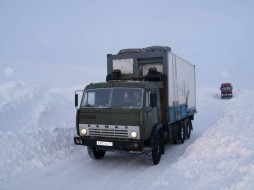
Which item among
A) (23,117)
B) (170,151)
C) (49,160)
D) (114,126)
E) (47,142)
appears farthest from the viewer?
(23,117)

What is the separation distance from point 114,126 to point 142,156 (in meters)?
2.43

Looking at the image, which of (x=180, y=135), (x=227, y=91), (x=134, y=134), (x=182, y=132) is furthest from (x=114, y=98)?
(x=227, y=91)

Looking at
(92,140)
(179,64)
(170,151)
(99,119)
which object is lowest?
(170,151)

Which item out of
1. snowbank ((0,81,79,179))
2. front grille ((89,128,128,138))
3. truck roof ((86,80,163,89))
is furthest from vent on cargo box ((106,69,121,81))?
snowbank ((0,81,79,179))

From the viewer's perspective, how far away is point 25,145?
9.75m

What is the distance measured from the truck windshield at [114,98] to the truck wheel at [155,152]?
4.32 feet

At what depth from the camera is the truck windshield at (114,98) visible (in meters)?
8.76

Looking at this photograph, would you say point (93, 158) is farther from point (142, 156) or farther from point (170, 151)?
point (170, 151)

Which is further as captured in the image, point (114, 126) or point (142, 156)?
point (142, 156)

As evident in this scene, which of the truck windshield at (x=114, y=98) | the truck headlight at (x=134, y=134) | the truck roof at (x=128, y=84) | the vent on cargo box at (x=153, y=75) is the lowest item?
the truck headlight at (x=134, y=134)

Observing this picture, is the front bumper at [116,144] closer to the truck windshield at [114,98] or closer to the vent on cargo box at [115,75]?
the truck windshield at [114,98]

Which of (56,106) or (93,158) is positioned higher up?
(56,106)

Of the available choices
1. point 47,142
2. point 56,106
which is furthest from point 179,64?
point 56,106

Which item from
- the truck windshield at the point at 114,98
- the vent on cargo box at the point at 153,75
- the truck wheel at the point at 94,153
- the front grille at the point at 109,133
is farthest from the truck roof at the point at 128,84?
the truck wheel at the point at 94,153
